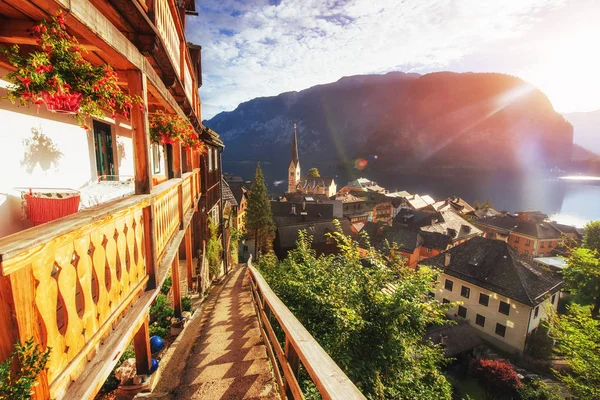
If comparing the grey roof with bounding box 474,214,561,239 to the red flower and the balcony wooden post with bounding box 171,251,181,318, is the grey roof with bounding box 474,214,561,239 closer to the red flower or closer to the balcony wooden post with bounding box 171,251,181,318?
the balcony wooden post with bounding box 171,251,181,318

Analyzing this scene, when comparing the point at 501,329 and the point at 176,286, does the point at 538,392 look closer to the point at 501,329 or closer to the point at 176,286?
the point at 501,329

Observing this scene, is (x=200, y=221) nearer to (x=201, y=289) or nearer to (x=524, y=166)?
(x=201, y=289)

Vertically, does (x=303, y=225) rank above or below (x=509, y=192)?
above

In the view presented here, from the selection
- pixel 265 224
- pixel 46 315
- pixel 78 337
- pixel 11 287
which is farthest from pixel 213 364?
pixel 265 224

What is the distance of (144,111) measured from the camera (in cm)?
310

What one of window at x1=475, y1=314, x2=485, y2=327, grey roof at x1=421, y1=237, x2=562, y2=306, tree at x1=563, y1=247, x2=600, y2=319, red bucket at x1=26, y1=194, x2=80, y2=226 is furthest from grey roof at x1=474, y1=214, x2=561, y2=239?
red bucket at x1=26, y1=194, x2=80, y2=226

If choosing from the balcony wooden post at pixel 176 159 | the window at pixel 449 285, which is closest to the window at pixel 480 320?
the window at pixel 449 285

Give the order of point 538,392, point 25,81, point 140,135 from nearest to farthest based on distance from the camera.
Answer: point 25,81
point 140,135
point 538,392

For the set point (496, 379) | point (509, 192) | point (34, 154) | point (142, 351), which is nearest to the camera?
point (34, 154)

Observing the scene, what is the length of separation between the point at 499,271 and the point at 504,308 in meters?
3.01

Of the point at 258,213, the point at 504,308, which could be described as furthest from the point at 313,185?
the point at 504,308

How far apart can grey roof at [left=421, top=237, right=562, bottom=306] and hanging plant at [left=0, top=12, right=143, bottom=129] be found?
27.7 metres

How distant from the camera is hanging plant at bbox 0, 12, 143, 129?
215cm

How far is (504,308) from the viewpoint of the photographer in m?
21.8
